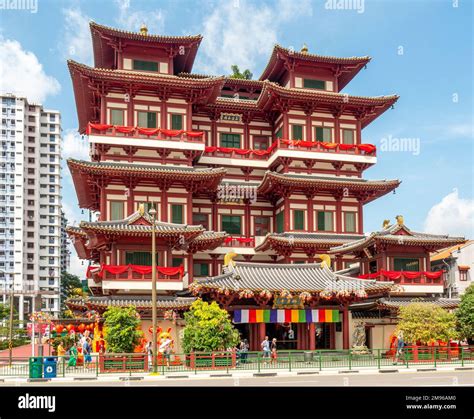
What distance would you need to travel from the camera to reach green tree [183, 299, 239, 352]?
31.7 metres

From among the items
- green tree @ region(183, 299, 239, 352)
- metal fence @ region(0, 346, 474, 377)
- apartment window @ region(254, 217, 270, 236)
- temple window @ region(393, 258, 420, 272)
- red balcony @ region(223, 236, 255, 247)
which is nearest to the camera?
metal fence @ region(0, 346, 474, 377)

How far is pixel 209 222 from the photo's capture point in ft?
164

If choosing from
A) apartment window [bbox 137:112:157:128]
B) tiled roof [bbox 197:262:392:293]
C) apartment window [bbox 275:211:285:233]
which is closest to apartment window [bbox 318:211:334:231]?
apartment window [bbox 275:211:285:233]

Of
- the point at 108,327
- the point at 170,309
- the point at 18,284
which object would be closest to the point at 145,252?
the point at 170,309

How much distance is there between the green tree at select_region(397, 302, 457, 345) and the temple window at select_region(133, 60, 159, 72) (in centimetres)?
2760

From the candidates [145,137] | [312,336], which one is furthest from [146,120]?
[312,336]

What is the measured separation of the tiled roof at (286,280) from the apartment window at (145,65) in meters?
18.7

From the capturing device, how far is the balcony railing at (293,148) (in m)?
49.7

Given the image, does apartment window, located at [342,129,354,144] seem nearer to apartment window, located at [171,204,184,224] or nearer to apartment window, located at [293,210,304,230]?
apartment window, located at [293,210,304,230]

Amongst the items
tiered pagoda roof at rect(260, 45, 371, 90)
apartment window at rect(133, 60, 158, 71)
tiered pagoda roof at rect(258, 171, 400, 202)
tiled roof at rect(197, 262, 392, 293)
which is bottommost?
tiled roof at rect(197, 262, 392, 293)

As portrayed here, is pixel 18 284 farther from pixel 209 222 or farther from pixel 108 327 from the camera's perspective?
pixel 108 327

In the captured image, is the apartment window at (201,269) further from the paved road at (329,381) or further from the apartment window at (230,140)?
the paved road at (329,381)
